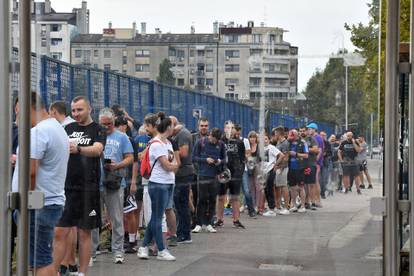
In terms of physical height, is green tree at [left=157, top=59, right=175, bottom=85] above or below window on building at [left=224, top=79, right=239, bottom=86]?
above

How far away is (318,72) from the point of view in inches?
127

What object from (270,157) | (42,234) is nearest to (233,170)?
(270,157)

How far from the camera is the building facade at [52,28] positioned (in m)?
3.15

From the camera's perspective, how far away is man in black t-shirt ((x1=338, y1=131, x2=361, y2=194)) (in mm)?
3213

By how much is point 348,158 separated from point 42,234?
1317mm

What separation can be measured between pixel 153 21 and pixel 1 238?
1127mm

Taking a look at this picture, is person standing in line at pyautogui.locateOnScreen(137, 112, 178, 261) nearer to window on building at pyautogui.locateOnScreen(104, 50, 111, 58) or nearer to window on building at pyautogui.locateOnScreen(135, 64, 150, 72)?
window on building at pyautogui.locateOnScreen(135, 64, 150, 72)

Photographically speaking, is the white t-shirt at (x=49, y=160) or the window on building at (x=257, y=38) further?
the window on building at (x=257, y=38)

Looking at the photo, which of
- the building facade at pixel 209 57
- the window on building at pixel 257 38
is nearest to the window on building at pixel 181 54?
the building facade at pixel 209 57

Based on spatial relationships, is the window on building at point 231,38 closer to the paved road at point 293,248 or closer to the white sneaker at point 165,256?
the paved road at point 293,248

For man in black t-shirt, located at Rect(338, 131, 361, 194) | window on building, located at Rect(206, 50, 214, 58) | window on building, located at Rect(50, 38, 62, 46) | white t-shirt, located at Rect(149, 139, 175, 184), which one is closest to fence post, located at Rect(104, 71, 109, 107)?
window on building, located at Rect(50, 38, 62, 46)

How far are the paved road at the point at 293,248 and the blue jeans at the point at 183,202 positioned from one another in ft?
0.32

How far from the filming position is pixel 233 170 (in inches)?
135

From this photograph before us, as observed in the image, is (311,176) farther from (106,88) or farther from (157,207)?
(106,88)
